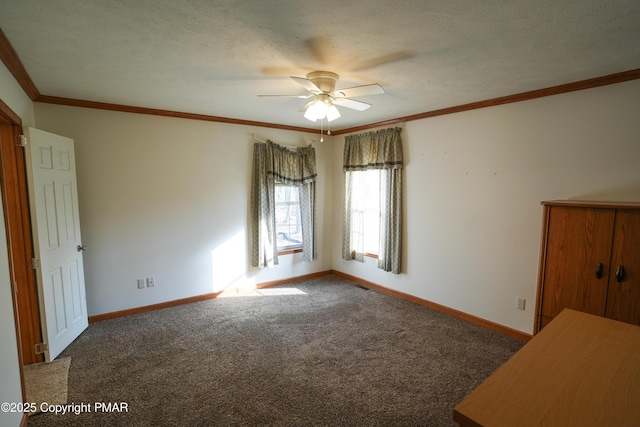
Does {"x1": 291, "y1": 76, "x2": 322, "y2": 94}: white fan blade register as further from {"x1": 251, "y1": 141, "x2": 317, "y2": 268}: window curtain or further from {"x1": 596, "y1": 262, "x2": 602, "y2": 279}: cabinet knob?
{"x1": 596, "y1": 262, "x2": 602, "y2": 279}: cabinet knob

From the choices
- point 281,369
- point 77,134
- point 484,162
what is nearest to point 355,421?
point 281,369

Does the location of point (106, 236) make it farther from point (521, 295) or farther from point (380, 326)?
point (521, 295)

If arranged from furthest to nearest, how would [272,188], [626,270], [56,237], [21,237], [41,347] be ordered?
[272,188] → [56,237] → [41,347] → [21,237] → [626,270]

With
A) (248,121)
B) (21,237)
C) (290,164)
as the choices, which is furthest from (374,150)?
(21,237)

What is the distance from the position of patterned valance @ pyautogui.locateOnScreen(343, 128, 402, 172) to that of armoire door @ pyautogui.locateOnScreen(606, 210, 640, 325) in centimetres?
235

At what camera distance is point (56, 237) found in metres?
2.88

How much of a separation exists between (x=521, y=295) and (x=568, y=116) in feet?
5.69

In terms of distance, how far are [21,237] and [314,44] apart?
110 inches

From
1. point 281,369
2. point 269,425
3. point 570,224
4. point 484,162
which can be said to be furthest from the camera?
point 484,162

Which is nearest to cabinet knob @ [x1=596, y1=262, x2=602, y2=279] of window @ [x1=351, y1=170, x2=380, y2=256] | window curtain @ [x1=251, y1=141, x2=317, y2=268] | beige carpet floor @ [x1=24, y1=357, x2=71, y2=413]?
window @ [x1=351, y1=170, x2=380, y2=256]

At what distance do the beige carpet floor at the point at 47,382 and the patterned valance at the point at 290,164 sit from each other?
9.85ft

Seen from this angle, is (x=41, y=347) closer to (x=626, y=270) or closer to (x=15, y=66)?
(x=15, y=66)

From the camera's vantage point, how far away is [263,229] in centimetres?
453

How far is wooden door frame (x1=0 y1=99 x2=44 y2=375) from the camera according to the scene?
247 centimetres
